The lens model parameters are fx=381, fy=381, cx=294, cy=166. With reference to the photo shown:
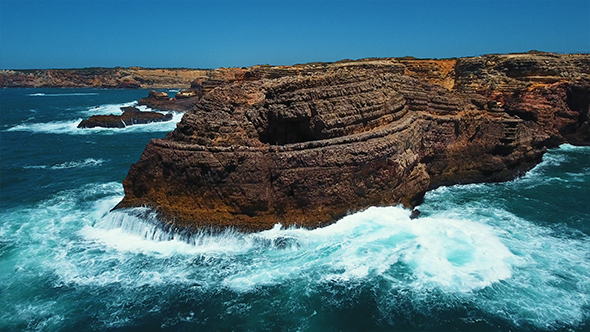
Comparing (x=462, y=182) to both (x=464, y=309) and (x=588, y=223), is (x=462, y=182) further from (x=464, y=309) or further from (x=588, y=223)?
(x=464, y=309)

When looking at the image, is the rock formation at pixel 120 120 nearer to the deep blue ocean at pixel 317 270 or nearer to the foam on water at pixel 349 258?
the deep blue ocean at pixel 317 270

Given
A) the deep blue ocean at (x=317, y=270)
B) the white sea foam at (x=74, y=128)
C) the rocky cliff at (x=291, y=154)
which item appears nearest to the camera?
the deep blue ocean at (x=317, y=270)

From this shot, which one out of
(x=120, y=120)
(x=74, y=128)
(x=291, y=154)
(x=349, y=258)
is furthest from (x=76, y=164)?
(x=349, y=258)

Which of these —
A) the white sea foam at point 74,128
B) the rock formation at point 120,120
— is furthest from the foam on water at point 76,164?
the rock formation at point 120,120

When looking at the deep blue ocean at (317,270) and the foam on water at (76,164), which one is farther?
the foam on water at (76,164)

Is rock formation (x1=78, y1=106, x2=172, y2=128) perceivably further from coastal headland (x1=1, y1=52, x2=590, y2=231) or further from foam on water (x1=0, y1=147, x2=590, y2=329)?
coastal headland (x1=1, y1=52, x2=590, y2=231)

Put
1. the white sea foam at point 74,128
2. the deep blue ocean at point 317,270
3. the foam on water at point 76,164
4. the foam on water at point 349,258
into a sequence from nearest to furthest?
the deep blue ocean at point 317,270, the foam on water at point 349,258, the foam on water at point 76,164, the white sea foam at point 74,128

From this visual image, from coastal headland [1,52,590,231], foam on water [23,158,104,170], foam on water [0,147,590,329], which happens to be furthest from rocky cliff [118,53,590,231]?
foam on water [23,158,104,170]

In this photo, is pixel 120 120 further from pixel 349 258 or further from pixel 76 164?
pixel 349 258

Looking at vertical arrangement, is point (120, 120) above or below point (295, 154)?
below
